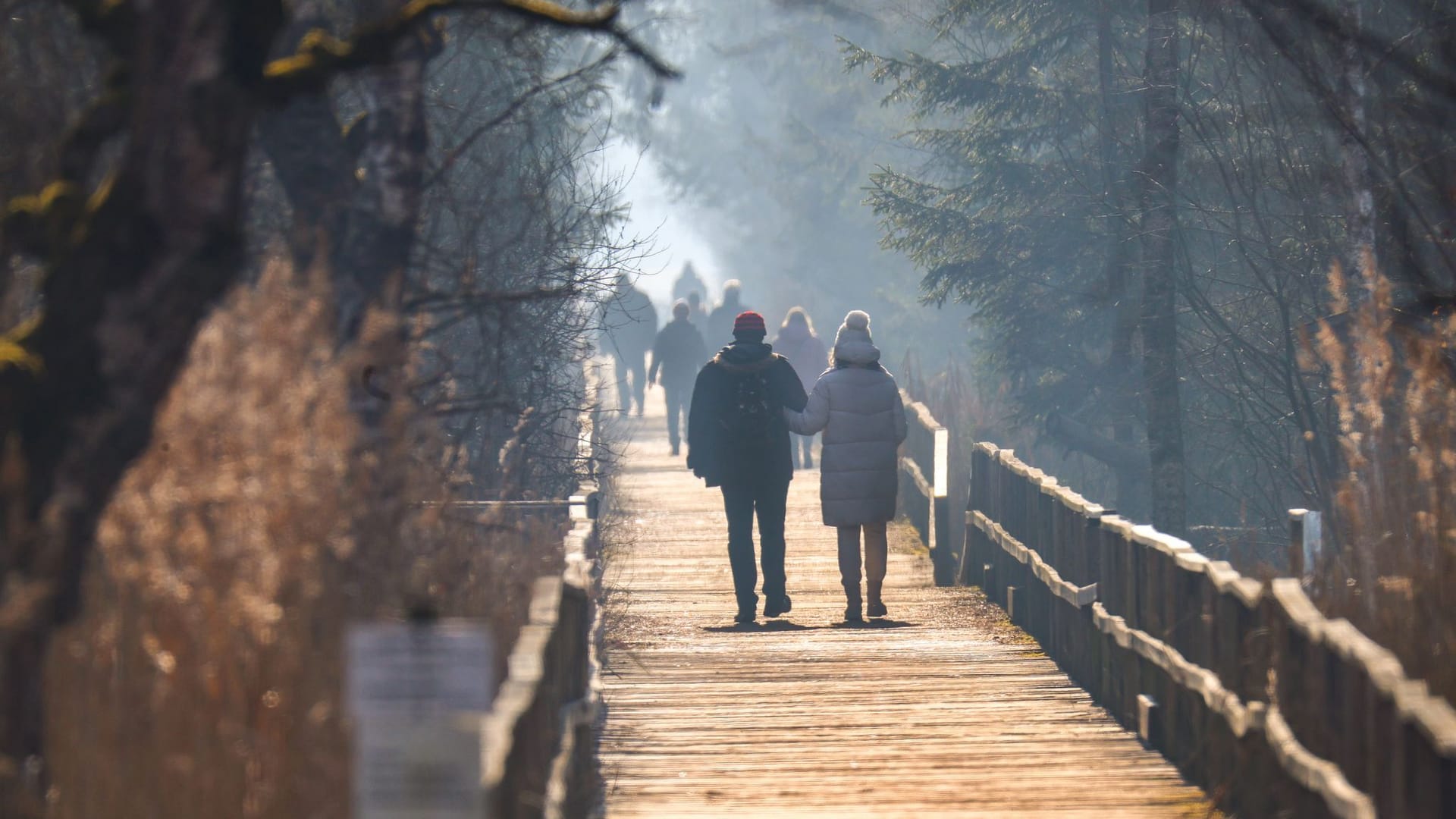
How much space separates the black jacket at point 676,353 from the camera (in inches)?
934

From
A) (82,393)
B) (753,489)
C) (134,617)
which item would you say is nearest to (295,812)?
(134,617)

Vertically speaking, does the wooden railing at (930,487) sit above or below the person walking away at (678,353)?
below

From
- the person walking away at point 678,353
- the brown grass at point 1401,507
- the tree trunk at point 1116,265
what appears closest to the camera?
the brown grass at point 1401,507

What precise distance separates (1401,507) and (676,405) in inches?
719

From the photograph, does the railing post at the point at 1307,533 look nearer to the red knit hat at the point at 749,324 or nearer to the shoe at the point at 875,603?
the red knit hat at the point at 749,324

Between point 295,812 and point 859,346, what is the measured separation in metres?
7.45

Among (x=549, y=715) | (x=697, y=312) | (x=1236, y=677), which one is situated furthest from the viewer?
(x=697, y=312)

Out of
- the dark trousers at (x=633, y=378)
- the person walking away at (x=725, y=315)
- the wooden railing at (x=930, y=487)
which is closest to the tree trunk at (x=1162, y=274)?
the wooden railing at (x=930, y=487)

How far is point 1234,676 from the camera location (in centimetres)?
634

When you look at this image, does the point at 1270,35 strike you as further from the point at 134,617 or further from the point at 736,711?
the point at 134,617

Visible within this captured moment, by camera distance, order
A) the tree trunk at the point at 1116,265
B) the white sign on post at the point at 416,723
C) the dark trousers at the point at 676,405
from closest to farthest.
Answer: the white sign on post at the point at 416,723, the tree trunk at the point at 1116,265, the dark trousers at the point at 676,405

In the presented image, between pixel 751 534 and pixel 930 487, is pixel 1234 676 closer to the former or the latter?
pixel 751 534

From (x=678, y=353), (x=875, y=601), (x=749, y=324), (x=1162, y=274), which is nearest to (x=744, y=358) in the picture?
(x=749, y=324)

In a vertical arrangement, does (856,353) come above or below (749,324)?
below
